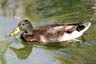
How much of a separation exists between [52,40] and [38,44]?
313 mm

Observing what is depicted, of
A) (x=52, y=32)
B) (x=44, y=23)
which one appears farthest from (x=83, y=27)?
(x=44, y=23)

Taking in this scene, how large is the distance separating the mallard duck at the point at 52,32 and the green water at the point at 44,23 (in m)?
0.14

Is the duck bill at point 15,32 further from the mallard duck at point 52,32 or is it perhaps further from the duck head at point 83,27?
the duck head at point 83,27

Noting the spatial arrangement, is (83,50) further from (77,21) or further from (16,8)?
(16,8)

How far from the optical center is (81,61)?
26.8 ft

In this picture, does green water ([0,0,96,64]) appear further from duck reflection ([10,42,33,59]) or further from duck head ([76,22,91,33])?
duck head ([76,22,91,33])

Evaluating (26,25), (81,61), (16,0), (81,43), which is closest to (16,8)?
(16,0)

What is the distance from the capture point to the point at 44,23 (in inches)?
411

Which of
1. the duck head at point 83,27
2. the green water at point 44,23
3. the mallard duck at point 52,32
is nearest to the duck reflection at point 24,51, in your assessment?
the green water at point 44,23

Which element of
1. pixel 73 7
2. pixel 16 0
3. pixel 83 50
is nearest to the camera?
pixel 83 50

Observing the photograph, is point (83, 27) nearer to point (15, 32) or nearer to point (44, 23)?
point (44, 23)

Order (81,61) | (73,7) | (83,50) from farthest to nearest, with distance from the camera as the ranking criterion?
(73,7) → (83,50) → (81,61)

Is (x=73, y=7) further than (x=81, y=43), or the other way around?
(x=73, y=7)

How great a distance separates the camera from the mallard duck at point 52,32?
9.33 m
